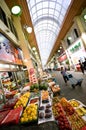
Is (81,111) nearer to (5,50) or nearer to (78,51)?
(5,50)

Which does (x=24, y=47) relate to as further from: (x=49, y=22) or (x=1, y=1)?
(x=49, y=22)

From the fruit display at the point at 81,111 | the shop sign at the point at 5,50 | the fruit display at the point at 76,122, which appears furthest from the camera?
the shop sign at the point at 5,50

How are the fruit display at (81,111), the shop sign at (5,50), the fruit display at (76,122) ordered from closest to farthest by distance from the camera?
1. the fruit display at (76,122)
2. the fruit display at (81,111)
3. the shop sign at (5,50)

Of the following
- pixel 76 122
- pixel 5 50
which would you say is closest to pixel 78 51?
pixel 5 50

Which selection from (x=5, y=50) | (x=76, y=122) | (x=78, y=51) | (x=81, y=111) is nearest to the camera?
(x=76, y=122)

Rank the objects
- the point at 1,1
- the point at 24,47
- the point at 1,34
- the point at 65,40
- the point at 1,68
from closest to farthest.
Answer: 1. the point at 1,68
2. the point at 1,34
3. the point at 1,1
4. the point at 24,47
5. the point at 65,40

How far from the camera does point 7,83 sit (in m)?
8.98

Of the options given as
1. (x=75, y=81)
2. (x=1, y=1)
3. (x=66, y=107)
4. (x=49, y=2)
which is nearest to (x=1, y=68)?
(x=66, y=107)

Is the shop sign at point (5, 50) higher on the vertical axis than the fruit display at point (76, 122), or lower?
higher

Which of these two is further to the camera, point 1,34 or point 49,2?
point 49,2

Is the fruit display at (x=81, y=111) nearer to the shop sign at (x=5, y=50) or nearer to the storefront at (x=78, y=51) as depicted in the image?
the shop sign at (x=5, y=50)

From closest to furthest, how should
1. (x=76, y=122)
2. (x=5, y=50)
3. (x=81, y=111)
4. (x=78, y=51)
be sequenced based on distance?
1. (x=76, y=122)
2. (x=81, y=111)
3. (x=5, y=50)
4. (x=78, y=51)

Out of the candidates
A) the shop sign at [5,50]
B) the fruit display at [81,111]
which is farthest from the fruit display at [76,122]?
the shop sign at [5,50]

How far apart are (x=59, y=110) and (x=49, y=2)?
16756 mm
